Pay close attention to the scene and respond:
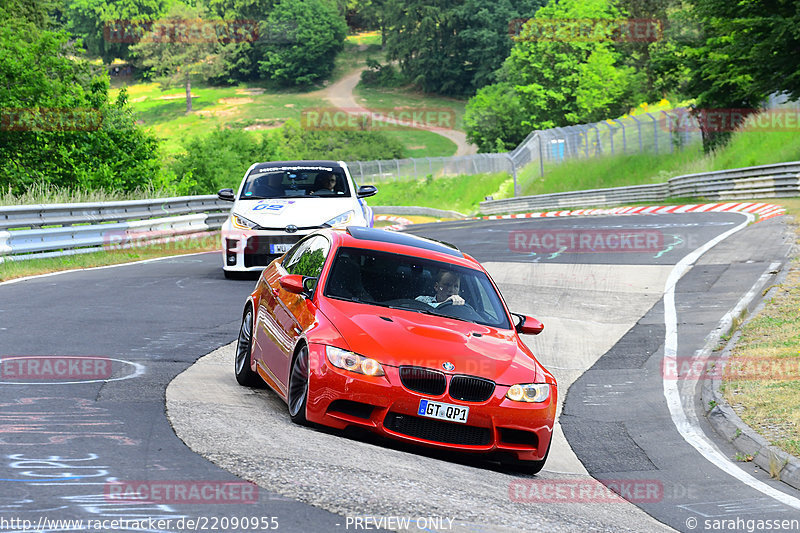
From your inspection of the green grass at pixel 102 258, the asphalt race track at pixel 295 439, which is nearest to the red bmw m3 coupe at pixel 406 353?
the asphalt race track at pixel 295 439

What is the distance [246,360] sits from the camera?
9227mm

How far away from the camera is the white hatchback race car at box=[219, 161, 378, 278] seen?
53.1ft

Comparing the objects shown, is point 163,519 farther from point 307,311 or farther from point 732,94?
point 732,94

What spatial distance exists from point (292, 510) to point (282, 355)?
9.25ft

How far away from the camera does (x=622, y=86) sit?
87.2 meters

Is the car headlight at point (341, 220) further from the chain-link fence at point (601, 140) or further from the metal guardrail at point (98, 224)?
the chain-link fence at point (601, 140)

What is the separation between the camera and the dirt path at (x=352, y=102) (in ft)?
404

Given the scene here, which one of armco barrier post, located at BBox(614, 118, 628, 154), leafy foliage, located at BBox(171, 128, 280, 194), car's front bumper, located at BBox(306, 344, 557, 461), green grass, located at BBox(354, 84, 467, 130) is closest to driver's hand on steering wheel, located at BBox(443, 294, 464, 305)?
car's front bumper, located at BBox(306, 344, 557, 461)

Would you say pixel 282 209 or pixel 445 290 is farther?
pixel 282 209

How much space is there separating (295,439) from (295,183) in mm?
10656

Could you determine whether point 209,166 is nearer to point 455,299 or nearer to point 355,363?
point 455,299

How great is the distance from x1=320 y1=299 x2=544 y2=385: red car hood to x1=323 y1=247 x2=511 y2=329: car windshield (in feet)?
0.61

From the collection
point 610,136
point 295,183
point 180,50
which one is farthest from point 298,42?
point 295,183

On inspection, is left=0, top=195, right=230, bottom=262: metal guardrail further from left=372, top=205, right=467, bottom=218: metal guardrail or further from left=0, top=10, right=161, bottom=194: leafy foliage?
left=372, top=205, right=467, bottom=218: metal guardrail
